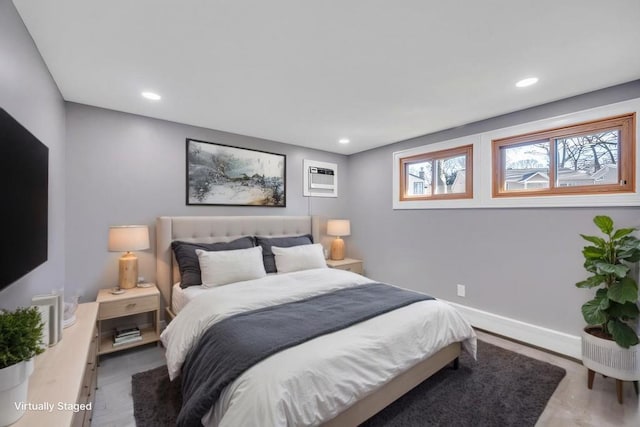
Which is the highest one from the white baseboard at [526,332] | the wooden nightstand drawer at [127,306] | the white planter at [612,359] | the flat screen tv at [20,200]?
the flat screen tv at [20,200]

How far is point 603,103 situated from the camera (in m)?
2.41

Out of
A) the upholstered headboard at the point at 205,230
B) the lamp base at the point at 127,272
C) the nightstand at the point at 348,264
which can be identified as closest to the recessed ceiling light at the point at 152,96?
the upholstered headboard at the point at 205,230

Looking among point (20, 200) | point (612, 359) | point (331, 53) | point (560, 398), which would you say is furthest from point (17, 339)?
point (612, 359)

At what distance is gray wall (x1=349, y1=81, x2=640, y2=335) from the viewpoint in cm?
257

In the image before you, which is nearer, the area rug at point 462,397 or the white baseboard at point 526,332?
the area rug at point 462,397

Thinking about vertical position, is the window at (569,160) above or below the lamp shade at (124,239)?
above

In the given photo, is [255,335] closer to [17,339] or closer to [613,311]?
[17,339]

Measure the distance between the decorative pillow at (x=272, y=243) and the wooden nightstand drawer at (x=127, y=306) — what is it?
115cm

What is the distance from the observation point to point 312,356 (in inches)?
58.0

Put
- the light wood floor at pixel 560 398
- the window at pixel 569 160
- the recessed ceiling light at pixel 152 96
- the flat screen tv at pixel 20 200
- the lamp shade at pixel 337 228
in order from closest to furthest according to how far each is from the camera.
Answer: the flat screen tv at pixel 20 200 → the light wood floor at pixel 560 398 → the window at pixel 569 160 → the recessed ceiling light at pixel 152 96 → the lamp shade at pixel 337 228

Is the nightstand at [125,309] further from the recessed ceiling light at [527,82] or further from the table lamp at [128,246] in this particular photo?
the recessed ceiling light at [527,82]

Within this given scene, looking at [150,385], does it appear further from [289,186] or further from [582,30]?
[582,30]

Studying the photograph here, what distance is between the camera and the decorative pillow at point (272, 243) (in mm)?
3277

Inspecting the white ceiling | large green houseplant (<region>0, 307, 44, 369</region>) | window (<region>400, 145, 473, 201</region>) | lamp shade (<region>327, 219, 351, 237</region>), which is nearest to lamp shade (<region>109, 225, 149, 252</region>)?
the white ceiling
